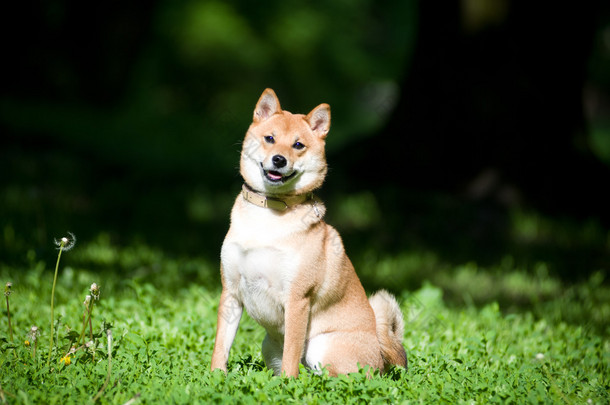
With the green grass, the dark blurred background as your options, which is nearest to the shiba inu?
the green grass

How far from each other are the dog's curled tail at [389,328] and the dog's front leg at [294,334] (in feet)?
1.83

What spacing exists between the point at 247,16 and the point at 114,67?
922 cm

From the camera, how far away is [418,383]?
3.40 meters

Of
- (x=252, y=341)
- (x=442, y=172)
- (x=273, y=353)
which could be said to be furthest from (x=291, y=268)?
(x=442, y=172)

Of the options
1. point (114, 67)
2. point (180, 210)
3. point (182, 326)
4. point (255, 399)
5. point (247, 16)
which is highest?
point (247, 16)

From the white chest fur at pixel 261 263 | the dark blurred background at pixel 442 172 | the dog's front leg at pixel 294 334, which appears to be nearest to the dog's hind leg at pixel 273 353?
the white chest fur at pixel 261 263

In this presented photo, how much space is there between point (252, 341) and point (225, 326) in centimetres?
87

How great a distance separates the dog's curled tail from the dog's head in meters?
0.85

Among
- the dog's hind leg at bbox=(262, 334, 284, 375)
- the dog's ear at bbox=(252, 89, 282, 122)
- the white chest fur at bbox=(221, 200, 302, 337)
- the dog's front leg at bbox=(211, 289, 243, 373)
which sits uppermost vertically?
the dog's ear at bbox=(252, 89, 282, 122)

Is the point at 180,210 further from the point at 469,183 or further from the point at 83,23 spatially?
the point at 83,23

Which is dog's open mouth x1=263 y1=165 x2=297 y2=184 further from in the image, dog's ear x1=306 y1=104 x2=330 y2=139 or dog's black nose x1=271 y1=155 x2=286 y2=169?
dog's ear x1=306 y1=104 x2=330 y2=139

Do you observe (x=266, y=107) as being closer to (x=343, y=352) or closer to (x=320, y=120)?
(x=320, y=120)

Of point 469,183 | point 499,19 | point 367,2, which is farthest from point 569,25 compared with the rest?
point 367,2

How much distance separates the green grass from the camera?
315 centimetres
